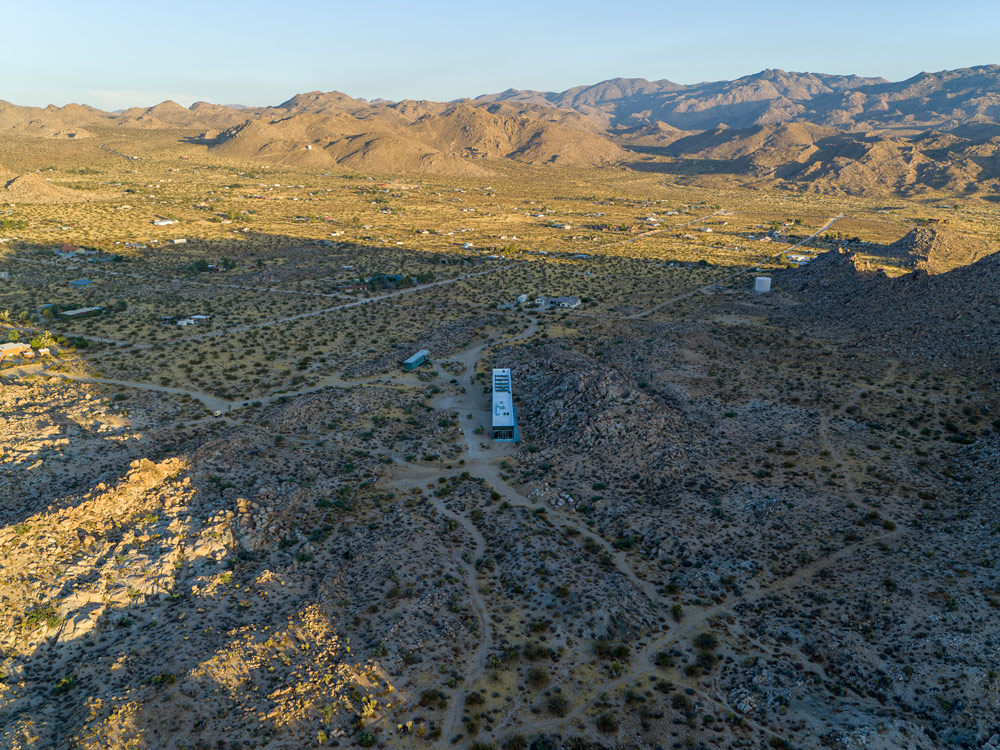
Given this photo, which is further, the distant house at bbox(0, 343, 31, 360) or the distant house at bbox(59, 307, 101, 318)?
the distant house at bbox(59, 307, 101, 318)

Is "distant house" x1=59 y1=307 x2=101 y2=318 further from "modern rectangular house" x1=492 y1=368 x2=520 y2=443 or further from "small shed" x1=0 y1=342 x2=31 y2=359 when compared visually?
"modern rectangular house" x1=492 y1=368 x2=520 y2=443

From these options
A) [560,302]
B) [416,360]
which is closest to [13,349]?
[416,360]

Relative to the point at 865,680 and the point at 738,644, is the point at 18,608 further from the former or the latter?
the point at 865,680

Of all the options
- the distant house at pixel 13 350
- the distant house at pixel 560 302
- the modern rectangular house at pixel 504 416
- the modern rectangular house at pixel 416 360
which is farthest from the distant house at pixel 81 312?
the distant house at pixel 560 302

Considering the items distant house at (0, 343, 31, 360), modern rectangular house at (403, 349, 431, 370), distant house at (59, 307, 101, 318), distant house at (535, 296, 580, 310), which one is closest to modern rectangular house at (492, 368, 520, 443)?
modern rectangular house at (403, 349, 431, 370)

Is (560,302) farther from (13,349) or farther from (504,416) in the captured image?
(13,349)

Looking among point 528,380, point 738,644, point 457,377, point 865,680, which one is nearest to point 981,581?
point 865,680
